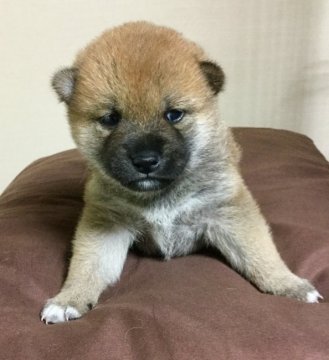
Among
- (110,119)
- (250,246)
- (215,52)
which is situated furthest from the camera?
(215,52)

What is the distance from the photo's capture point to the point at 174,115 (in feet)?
4.42

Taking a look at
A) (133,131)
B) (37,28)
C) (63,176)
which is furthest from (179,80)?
(37,28)

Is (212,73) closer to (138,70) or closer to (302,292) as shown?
(138,70)

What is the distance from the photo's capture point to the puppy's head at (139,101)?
4.21 ft

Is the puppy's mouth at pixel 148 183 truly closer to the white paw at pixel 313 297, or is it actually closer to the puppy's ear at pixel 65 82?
the puppy's ear at pixel 65 82

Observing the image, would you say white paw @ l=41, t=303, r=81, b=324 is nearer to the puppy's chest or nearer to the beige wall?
the puppy's chest

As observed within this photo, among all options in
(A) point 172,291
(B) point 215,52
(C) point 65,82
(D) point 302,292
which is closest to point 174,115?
(C) point 65,82

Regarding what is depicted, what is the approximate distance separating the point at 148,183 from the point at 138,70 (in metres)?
0.27

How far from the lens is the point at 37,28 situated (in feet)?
9.23

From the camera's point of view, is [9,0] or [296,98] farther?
[296,98]

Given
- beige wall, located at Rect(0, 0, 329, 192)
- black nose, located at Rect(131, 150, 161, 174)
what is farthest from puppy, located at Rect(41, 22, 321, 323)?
beige wall, located at Rect(0, 0, 329, 192)

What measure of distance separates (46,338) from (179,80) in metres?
0.66

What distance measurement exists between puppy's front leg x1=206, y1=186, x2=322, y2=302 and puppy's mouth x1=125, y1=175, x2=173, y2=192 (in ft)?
0.74

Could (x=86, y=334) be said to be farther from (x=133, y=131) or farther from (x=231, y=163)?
(x=231, y=163)
